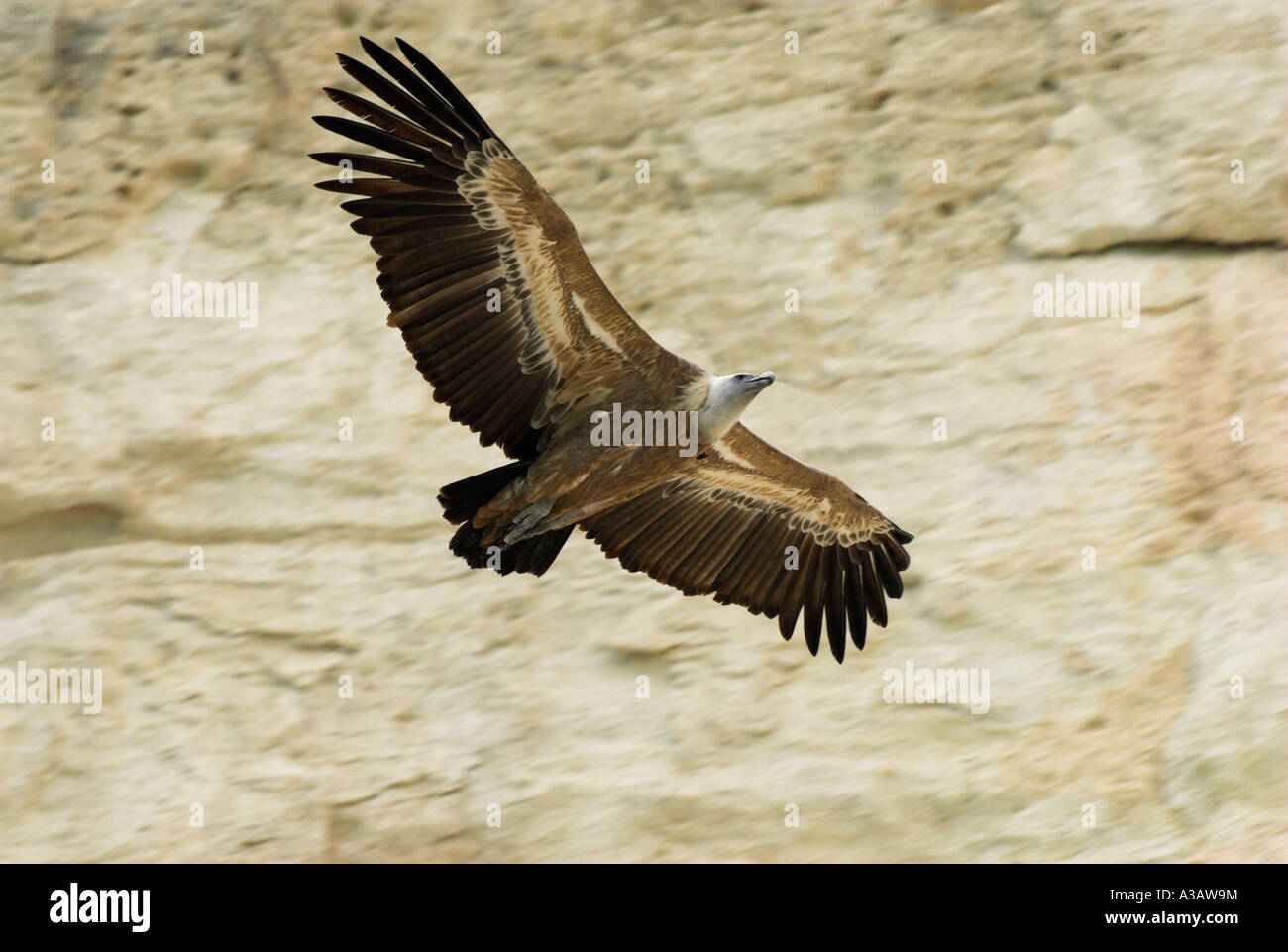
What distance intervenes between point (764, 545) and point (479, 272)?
234 centimetres

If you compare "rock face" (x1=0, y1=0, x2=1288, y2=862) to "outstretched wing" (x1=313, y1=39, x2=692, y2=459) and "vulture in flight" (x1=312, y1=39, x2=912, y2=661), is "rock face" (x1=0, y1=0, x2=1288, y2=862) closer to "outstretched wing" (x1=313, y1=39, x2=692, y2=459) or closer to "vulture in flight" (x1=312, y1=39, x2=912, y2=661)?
"vulture in flight" (x1=312, y1=39, x2=912, y2=661)

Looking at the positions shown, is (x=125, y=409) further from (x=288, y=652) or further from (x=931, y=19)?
(x=931, y=19)

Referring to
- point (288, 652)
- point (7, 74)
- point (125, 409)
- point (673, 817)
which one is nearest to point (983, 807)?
point (673, 817)

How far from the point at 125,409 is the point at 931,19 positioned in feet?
21.1

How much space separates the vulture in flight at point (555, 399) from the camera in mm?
7773

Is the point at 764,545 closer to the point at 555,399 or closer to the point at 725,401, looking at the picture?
the point at 725,401

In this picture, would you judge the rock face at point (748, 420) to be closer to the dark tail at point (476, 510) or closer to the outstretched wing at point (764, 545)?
the outstretched wing at point (764, 545)

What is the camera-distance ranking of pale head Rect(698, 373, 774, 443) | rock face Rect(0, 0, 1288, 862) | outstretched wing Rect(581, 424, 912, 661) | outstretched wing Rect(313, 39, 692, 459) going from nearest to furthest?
1. outstretched wing Rect(313, 39, 692, 459)
2. pale head Rect(698, 373, 774, 443)
3. outstretched wing Rect(581, 424, 912, 661)
4. rock face Rect(0, 0, 1288, 862)

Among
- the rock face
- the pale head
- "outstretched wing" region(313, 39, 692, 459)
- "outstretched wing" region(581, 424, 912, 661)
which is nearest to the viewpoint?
"outstretched wing" region(313, 39, 692, 459)

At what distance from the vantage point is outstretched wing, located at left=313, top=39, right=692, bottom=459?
7695 millimetres

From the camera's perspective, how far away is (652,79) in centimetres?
1257

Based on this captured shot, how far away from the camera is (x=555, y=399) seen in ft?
27.6

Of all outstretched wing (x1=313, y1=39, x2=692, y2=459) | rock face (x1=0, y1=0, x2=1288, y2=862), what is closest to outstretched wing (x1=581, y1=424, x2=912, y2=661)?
outstretched wing (x1=313, y1=39, x2=692, y2=459)

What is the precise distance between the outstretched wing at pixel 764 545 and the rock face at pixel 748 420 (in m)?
1.65
